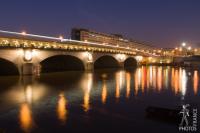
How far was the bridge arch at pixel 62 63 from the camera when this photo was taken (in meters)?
78.7

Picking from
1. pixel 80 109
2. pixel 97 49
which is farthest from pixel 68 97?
pixel 97 49

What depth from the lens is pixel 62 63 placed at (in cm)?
8531

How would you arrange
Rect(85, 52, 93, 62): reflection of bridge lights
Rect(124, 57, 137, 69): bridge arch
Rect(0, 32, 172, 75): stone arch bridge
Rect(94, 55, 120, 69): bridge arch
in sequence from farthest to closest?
Rect(124, 57, 137, 69): bridge arch → Rect(94, 55, 120, 69): bridge arch → Rect(85, 52, 93, 62): reflection of bridge lights → Rect(0, 32, 172, 75): stone arch bridge

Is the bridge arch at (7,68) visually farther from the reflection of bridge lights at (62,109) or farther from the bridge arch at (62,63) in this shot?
the reflection of bridge lights at (62,109)

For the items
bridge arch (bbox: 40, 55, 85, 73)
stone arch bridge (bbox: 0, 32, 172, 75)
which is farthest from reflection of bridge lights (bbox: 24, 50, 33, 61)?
bridge arch (bbox: 40, 55, 85, 73)

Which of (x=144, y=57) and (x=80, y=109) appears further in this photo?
(x=144, y=57)

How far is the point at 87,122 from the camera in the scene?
61.0ft

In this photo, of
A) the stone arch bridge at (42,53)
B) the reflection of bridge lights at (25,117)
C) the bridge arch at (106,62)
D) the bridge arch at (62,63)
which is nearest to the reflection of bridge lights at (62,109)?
the reflection of bridge lights at (25,117)

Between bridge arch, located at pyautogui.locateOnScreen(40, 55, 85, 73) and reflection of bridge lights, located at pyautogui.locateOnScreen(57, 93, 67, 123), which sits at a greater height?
bridge arch, located at pyautogui.locateOnScreen(40, 55, 85, 73)

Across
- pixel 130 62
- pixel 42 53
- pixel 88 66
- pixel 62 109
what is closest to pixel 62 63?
pixel 88 66

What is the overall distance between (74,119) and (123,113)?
14.8 ft

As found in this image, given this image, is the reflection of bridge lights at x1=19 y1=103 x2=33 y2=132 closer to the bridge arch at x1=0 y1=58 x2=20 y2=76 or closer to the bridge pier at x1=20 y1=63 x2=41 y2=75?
the bridge pier at x1=20 y1=63 x2=41 y2=75

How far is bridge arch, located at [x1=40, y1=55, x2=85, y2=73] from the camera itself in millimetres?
78688

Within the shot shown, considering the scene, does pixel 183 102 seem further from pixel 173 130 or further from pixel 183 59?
pixel 183 59
